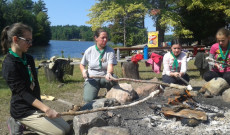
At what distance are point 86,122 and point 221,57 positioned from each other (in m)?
3.07

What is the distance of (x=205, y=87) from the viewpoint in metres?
4.57

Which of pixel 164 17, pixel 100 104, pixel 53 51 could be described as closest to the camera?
pixel 100 104

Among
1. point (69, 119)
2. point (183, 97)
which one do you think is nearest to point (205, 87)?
point (183, 97)

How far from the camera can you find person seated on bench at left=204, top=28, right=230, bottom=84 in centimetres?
440

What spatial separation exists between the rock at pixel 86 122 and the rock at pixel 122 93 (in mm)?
1044

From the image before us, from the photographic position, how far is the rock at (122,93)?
13.1 ft

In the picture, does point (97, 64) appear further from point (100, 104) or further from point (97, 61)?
point (100, 104)

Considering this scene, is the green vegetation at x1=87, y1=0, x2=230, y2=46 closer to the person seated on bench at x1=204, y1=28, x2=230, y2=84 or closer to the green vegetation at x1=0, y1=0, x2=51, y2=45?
the person seated on bench at x1=204, y1=28, x2=230, y2=84

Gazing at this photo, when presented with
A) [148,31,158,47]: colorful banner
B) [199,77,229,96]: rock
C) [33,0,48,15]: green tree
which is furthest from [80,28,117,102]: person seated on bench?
[33,0,48,15]: green tree

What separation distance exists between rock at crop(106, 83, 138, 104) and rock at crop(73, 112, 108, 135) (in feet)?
3.43

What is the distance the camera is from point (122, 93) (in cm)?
402

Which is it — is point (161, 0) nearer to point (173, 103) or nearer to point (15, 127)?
point (173, 103)

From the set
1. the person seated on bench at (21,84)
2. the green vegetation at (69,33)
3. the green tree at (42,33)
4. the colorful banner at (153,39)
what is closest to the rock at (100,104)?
the person seated on bench at (21,84)

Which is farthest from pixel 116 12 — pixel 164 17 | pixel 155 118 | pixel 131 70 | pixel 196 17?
pixel 155 118
